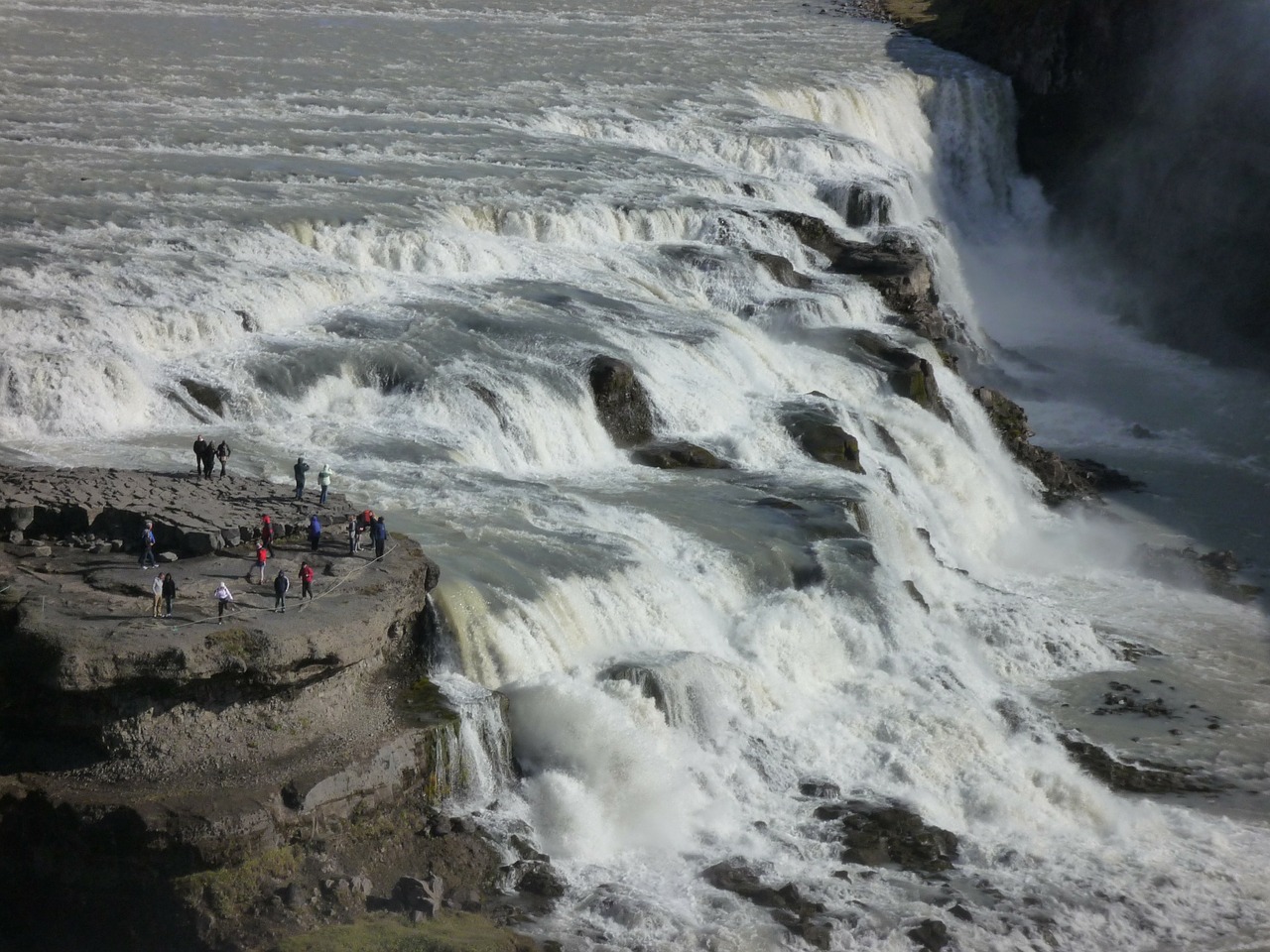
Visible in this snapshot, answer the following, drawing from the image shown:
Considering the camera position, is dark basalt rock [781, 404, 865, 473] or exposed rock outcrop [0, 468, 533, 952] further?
dark basalt rock [781, 404, 865, 473]

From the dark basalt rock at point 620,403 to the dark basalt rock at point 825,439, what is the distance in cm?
307

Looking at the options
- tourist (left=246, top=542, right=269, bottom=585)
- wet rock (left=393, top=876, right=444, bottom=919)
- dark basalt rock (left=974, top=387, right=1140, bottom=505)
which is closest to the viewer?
wet rock (left=393, top=876, right=444, bottom=919)

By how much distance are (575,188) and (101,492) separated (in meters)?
22.1

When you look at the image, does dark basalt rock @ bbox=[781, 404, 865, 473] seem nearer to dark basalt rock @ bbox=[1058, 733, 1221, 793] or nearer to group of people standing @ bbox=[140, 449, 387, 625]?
dark basalt rock @ bbox=[1058, 733, 1221, 793]

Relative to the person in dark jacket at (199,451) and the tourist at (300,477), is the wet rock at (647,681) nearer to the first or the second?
the tourist at (300,477)

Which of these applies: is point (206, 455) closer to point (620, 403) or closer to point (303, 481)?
point (303, 481)

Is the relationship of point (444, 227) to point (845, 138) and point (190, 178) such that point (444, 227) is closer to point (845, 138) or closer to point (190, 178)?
point (190, 178)

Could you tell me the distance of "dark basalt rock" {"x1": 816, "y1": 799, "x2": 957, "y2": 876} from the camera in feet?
67.1

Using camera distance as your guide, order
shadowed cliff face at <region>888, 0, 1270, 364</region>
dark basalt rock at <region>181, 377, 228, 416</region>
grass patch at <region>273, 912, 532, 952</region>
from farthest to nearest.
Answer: shadowed cliff face at <region>888, 0, 1270, 364</region>, dark basalt rock at <region>181, 377, 228, 416</region>, grass patch at <region>273, 912, 532, 952</region>

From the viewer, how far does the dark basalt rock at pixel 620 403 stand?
29.4m

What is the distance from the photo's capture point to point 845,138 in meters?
50.7

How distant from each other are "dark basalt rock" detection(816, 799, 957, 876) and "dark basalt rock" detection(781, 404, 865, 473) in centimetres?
994

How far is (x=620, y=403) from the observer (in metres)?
29.5

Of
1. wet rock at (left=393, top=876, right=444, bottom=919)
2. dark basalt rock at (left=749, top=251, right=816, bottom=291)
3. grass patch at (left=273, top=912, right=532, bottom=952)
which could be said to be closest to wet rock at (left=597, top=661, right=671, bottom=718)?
wet rock at (left=393, top=876, right=444, bottom=919)
